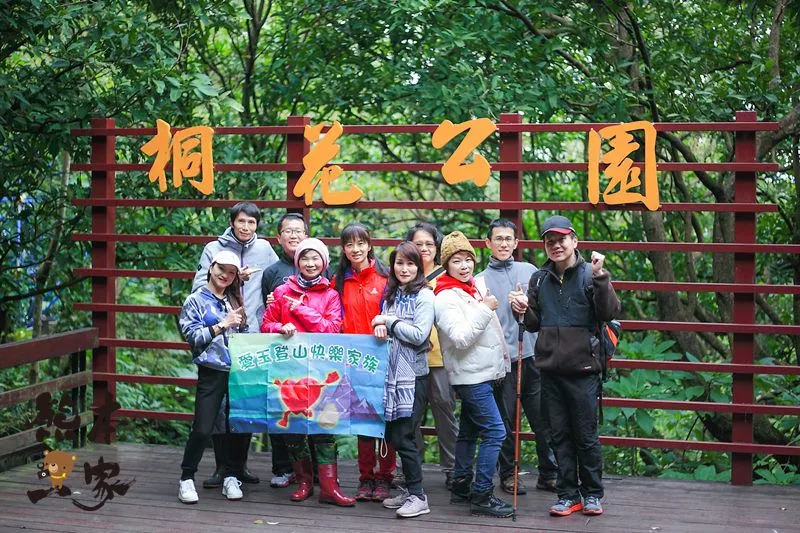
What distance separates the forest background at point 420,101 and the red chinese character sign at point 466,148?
4.18 ft

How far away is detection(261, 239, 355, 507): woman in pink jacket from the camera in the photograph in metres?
5.47

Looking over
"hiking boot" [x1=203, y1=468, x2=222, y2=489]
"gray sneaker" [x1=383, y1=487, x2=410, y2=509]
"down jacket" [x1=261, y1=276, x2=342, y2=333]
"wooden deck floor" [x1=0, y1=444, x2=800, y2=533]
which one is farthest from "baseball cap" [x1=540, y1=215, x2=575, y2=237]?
"hiking boot" [x1=203, y1=468, x2=222, y2=489]

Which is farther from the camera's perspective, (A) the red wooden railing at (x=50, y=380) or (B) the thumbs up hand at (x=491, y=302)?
(A) the red wooden railing at (x=50, y=380)

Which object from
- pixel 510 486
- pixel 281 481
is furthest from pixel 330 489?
pixel 510 486

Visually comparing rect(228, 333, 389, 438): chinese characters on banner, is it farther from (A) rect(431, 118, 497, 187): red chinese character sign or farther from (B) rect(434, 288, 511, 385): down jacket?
(A) rect(431, 118, 497, 187): red chinese character sign

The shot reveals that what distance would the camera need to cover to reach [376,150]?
1168cm

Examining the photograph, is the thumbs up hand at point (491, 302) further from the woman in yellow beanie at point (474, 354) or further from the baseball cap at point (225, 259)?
the baseball cap at point (225, 259)

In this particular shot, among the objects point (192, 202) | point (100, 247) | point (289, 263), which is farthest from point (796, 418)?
point (100, 247)

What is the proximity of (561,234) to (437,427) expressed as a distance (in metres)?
1.48

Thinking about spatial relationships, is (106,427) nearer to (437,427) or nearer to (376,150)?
(437,427)

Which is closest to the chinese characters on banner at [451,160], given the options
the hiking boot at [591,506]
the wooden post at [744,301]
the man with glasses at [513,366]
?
the wooden post at [744,301]

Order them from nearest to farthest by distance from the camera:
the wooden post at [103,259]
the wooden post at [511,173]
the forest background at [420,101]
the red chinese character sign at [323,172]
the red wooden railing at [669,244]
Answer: the red wooden railing at [669,244] → the wooden post at [511,173] → the red chinese character sign at [323,172] → the forest background at [420,101] → the wooden post at [103,259]

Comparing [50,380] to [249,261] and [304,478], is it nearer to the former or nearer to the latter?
[249,261]

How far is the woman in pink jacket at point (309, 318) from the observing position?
5.47m
